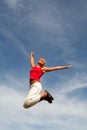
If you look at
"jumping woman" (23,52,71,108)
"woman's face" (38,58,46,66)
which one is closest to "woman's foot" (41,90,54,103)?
"jumping woman" (23,52,71,108)

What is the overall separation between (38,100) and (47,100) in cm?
71

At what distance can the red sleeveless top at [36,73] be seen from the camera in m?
37.9

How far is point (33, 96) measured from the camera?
37.4 meters

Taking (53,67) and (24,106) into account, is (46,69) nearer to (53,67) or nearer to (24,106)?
(53,67)

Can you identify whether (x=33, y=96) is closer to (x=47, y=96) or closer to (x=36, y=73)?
(x=47, y=96)

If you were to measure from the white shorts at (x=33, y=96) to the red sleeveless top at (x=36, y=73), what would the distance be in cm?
43

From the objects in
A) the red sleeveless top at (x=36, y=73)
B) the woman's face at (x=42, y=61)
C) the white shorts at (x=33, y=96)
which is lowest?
the white shorts at (x=33, y=96)

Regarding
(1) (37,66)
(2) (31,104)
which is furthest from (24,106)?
(1) (37,66)

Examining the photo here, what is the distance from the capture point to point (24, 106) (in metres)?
37.4

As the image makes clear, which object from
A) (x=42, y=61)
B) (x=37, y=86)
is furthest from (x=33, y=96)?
(x=42, y=61)

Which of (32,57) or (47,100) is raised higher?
(32,57)

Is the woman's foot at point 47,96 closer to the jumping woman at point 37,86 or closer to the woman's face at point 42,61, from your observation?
the jumping woman at point 37,86

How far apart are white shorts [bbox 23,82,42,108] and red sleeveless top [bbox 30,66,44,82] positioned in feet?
1.40

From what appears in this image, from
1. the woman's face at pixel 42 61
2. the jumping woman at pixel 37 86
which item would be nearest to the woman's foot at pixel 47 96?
the jumping woman at pixel 37 86
